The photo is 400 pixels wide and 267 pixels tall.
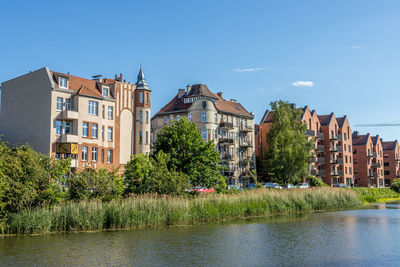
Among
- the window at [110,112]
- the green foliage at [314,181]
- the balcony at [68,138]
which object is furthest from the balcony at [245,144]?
the balcony at [68,138]

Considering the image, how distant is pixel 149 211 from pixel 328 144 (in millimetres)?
71828

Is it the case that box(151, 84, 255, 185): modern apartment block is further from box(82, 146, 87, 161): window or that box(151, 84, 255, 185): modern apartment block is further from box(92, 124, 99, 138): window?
box(82, 146, 87, 161): window

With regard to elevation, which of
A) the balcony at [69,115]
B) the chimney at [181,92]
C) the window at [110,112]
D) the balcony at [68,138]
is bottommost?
the balcony at [68,138]

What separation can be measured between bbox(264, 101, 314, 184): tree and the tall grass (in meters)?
26.9

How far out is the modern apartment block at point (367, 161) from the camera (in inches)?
4382

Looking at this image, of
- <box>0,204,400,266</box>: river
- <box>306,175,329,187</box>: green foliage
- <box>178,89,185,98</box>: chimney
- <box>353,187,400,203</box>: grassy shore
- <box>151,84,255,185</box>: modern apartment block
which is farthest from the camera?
<box>178,89,185,98</box>: chimney

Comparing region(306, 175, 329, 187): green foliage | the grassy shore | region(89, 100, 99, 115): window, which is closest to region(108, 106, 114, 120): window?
region(89, 100, 99, 115): window

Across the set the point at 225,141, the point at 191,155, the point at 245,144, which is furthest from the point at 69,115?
the point at 245,144

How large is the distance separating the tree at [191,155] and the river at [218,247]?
46.3 ft

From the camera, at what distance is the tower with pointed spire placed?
59.5 metres

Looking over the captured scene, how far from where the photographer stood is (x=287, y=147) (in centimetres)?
7088

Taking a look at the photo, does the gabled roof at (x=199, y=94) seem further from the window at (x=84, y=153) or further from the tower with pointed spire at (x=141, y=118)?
the window at (x=84, y=153)

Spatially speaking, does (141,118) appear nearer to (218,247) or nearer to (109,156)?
(109,156)

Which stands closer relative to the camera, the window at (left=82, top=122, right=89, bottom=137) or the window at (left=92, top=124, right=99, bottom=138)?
the window at (left=82, top=122, right=89, bottom=137)
